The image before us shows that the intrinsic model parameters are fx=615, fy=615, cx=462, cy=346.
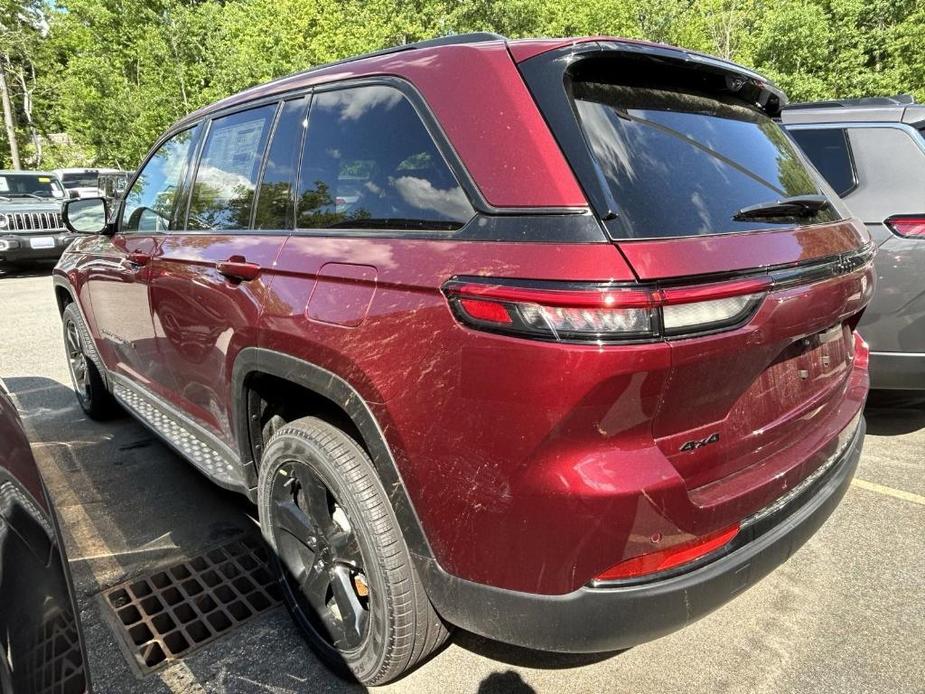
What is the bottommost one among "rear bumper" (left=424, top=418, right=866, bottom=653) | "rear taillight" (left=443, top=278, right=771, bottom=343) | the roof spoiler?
"rear bumper" (left=424, top=418, right=866, bottom=653)

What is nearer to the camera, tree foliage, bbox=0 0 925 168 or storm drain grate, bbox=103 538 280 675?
storm drain grate, bbox=103 538 280 675

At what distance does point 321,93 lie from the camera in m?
2.24

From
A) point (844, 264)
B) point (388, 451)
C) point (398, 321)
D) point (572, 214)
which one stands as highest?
point (572, 214)

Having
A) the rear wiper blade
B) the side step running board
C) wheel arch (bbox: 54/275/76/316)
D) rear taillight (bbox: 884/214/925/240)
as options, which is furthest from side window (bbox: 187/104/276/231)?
rear taillight (bbox: 884/214/925/240)

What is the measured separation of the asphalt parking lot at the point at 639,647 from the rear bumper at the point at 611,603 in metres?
0.62

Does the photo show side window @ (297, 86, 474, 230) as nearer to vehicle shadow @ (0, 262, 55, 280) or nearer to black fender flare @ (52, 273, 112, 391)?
black fender flare @ (52, 273, 112, 391)

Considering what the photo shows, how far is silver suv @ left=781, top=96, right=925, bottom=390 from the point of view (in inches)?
135

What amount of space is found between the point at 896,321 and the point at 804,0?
2316 cm

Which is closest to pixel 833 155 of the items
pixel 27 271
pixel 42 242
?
pixel 42 242

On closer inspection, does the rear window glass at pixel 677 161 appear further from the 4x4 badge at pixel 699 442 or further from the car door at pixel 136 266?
the car door at pixel 136 266

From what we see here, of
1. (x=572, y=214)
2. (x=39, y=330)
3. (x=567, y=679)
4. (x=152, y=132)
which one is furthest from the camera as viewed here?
(x=152, y=132)

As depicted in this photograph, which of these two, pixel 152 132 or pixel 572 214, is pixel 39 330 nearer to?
pixel 572 214

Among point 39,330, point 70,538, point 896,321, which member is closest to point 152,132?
point 39,330

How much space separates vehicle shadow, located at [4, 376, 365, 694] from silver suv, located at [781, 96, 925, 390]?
3.32 m
